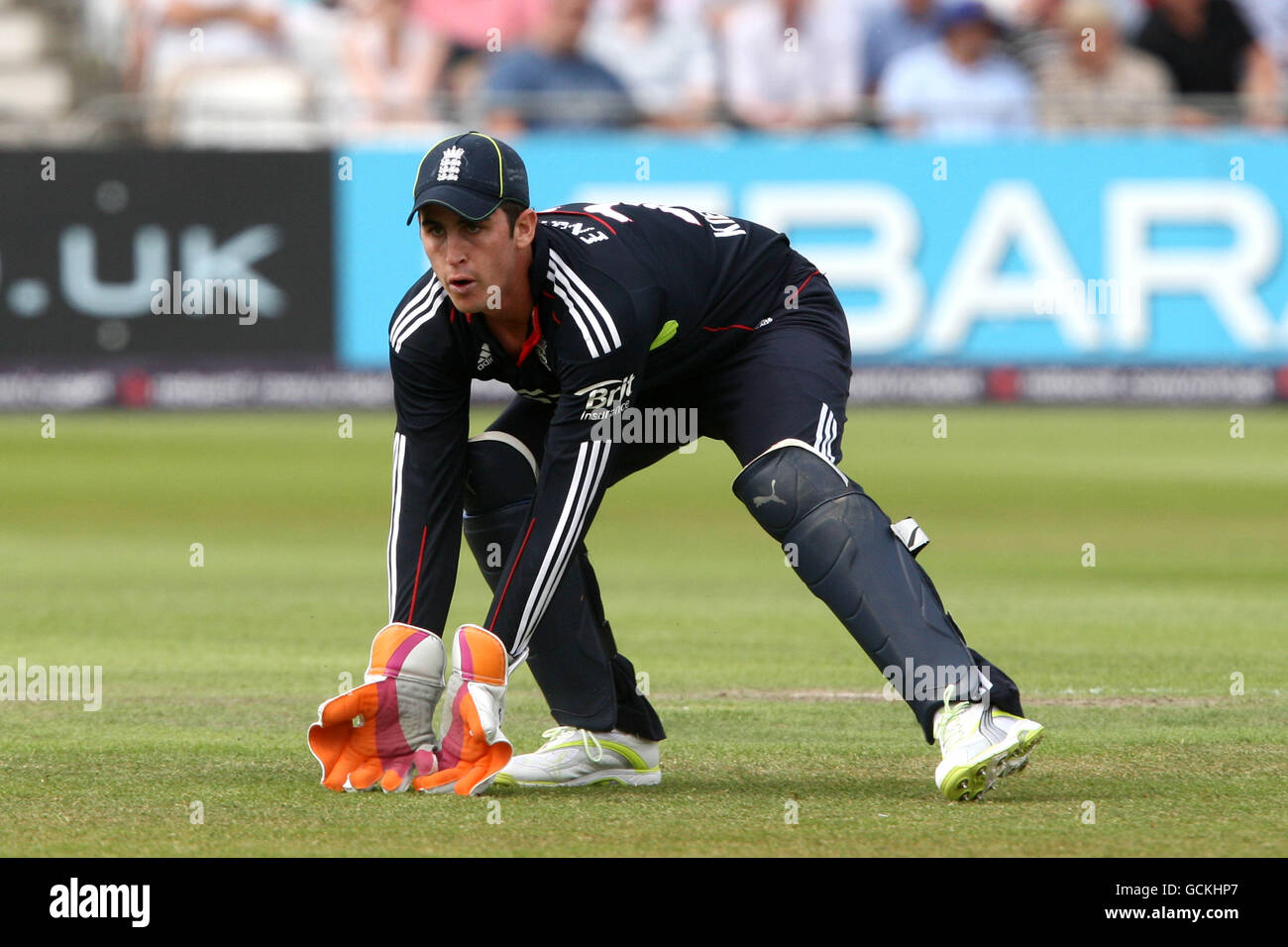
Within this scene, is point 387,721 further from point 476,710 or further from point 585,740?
point 585,740

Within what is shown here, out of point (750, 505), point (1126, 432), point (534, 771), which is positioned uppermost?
point (750, 505)

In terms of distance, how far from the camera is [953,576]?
39.5ft

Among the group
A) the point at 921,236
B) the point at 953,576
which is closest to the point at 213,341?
the point at 921,236

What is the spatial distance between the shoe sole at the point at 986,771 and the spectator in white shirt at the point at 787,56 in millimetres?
17395

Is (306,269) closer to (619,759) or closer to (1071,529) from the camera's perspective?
(1071,529)

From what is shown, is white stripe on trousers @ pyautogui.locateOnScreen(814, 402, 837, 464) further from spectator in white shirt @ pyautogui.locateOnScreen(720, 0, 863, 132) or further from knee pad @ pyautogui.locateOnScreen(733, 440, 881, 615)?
spectator in white shirt @ pyautogui.locateOnScreen(720, 0, 863, 132)

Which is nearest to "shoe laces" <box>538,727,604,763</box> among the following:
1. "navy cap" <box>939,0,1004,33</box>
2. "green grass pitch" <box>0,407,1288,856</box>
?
"green grass pitch" <box>0,407,1288,856</box>

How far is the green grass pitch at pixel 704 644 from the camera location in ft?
17.8

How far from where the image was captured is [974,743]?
5.62 metres

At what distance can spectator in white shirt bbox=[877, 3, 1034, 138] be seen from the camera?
21.9 meters

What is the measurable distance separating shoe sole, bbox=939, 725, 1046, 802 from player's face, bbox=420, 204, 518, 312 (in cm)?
179

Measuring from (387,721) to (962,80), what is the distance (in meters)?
18.0

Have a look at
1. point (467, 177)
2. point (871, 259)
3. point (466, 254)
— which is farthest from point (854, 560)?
point (871, 259)

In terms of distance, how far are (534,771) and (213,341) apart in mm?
14645
